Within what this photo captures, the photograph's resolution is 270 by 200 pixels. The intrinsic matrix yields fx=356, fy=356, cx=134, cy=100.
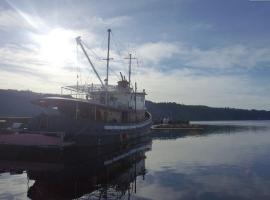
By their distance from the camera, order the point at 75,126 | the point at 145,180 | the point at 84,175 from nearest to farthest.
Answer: the point at 145,180
the point at 84,175
the point at 75,126

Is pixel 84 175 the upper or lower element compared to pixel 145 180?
upper

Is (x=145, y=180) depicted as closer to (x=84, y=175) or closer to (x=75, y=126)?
(x=84, y=175)

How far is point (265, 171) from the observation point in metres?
29.3

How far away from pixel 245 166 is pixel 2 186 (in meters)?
20.8

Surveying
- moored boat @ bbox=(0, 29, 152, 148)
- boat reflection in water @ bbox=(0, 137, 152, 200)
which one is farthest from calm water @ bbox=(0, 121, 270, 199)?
moored boat @ bbox=(0, 29, 152, 148)

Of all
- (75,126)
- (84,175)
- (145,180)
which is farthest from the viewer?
(75,126)

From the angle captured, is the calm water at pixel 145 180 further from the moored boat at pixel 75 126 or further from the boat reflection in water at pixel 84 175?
the moored boat at pixel 75 126

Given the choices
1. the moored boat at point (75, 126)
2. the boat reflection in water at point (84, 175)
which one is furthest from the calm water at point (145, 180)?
the moored boat at point (75, 126)

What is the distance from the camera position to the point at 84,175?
25.5 meters

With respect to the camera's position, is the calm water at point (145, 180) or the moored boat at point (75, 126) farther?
the moored boat at point (75, 126)

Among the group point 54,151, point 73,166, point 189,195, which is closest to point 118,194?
point 189,195

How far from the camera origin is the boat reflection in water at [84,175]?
20000mm

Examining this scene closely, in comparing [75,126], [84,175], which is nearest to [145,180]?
[84,175]

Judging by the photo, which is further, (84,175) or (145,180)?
(84,175)
